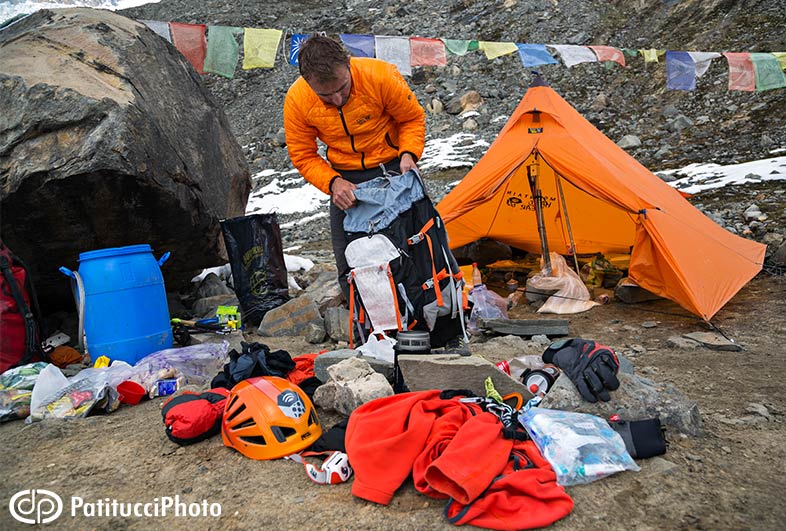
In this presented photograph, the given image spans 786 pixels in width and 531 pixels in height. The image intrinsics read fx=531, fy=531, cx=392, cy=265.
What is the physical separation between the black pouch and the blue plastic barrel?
2992 millimetres

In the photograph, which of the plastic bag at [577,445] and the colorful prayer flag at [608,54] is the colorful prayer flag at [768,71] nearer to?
the colorful prayer flag at [608,54]

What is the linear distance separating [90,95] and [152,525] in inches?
120

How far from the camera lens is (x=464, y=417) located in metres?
2.26

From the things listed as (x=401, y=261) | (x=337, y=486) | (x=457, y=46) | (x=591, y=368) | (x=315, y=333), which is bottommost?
(x=315, y=333)

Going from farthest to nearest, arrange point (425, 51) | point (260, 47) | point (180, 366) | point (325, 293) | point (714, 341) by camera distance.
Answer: point (425, 51) < point (260, 47) < point (325, 293) < point (714, 341) < point (180, 366)

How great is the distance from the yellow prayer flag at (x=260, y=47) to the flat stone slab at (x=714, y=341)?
621cm

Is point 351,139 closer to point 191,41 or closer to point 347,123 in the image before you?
point 347,123

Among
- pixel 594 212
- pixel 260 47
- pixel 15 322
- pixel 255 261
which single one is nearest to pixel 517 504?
pixel 15 322

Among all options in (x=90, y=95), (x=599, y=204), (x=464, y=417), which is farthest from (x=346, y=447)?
(x=599, y=204)

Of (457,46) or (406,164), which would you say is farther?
(457,46)

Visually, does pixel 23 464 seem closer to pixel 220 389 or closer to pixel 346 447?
pixel 220 389

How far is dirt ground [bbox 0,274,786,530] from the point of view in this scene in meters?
1.84

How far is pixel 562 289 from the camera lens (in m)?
5.59

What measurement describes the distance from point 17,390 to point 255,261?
2.17 meters
